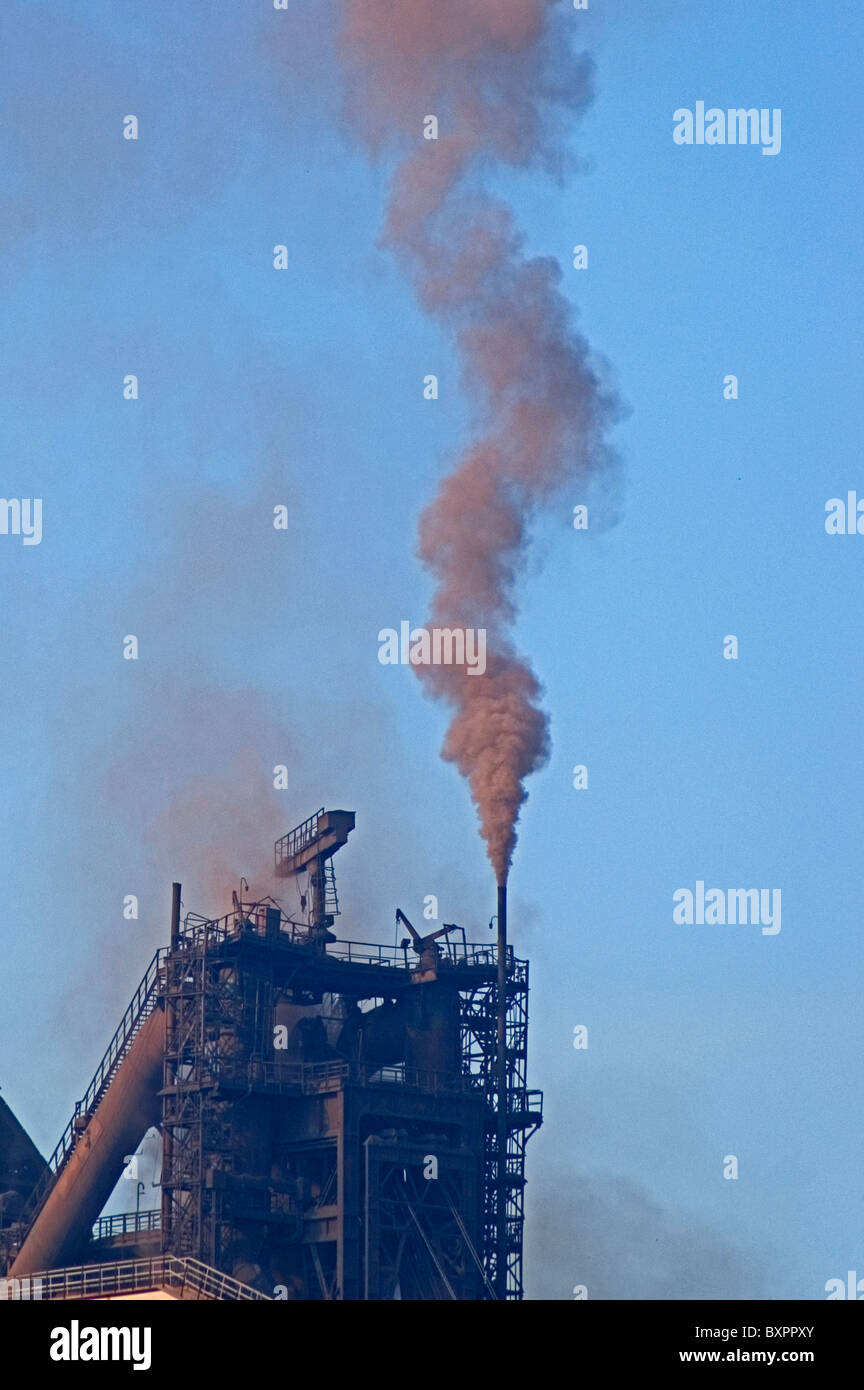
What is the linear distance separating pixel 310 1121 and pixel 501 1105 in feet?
21.9

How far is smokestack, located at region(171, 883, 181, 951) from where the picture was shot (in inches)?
3981

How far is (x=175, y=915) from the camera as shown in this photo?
103 metres

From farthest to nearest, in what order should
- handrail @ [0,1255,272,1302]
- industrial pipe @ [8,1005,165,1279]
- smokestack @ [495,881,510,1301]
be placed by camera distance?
1. industrial pipe @ [8,1005,165,1279]
2. smokestack @ [495,881,510,1301]
3. handrail @ [0,1255,272,1302]

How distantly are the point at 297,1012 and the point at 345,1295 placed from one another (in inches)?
453

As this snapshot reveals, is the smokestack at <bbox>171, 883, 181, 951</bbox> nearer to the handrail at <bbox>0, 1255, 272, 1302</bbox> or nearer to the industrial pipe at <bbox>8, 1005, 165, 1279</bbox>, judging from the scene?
the industrial pipe at <bbox>8, 1005, 165, 1279</bbox>

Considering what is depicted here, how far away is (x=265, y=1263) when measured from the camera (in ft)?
318

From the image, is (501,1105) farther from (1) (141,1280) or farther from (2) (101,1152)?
(1) (141,1280)

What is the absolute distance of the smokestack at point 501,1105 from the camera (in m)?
98.9

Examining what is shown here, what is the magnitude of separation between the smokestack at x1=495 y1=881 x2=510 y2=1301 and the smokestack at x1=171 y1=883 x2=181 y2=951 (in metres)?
10.9

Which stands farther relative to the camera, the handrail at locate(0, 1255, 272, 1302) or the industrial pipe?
the industrial pipe
